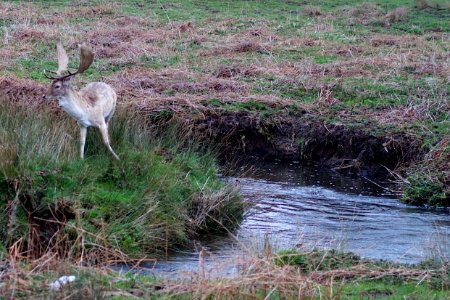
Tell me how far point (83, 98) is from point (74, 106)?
278 mm

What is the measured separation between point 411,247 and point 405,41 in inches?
461

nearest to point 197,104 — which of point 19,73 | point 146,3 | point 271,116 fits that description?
point 271,116

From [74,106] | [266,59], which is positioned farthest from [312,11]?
[74,106]

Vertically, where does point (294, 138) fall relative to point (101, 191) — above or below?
below

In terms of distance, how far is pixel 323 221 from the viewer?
12.5 metres

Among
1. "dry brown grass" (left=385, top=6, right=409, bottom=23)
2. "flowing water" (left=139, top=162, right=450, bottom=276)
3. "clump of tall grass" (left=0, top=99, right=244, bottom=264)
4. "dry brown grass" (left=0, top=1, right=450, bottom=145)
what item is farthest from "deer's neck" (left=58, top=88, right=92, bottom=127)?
"dry brown grass" (left=385, top=6, right=409, bottom=23)

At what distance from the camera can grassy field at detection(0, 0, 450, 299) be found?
833 cm

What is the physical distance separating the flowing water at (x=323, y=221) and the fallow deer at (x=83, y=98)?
2.11m

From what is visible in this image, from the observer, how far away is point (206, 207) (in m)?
11.8

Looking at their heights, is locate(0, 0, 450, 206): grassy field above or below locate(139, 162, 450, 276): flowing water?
above

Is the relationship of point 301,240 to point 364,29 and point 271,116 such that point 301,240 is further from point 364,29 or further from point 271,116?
point 364,29

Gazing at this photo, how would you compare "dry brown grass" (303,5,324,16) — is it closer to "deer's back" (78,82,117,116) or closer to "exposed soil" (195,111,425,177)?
"exposed soil" (195,111,425,177)

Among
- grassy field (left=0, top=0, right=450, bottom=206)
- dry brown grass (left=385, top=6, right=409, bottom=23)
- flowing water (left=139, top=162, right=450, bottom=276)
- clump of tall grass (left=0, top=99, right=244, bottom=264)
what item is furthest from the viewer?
dry brown grass (left=385, top=6, right=409, bottom=23)

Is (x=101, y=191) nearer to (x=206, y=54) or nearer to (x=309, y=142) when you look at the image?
(x=309, y=142)
